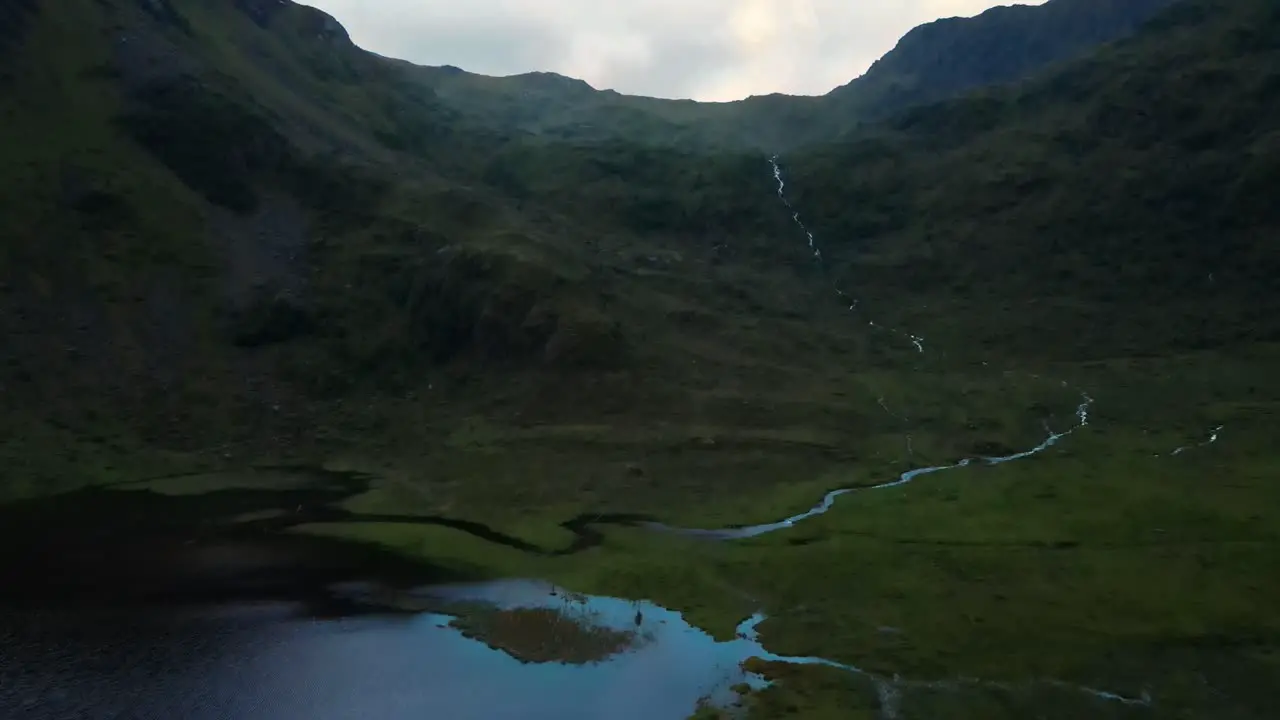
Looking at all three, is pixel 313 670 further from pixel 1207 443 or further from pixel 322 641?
pixel 1207 443

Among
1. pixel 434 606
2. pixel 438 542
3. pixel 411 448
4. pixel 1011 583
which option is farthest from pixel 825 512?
pixel 411 448

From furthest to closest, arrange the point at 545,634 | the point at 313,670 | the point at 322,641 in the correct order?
the point at 545,634, the point at 322,641, the point at 313,670

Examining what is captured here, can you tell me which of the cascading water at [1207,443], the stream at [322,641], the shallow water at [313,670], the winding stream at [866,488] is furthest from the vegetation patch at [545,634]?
the cascading water at [1207,443]

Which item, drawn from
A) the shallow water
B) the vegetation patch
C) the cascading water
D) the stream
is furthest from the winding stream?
the shallow water

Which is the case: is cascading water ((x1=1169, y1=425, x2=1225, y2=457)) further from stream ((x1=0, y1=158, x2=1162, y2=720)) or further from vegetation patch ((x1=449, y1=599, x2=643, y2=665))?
vegetation patch ((x1=449, y1=599, x2=643, y2=665))

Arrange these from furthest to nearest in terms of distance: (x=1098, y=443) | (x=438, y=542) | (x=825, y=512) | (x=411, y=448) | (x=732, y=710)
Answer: (x=411, y=448) < (x=1098, y=443) < (x=825, y=512) < (x=438, y=542) < (x=732, y=710)

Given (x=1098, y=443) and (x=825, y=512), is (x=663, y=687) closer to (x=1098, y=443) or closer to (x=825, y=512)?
(x=825, y=512)

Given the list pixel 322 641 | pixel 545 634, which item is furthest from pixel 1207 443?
pixel 322 641

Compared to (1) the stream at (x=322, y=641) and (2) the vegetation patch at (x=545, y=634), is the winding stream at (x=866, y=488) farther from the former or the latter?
(2) the vegetation patch at (x=545, y=634)
